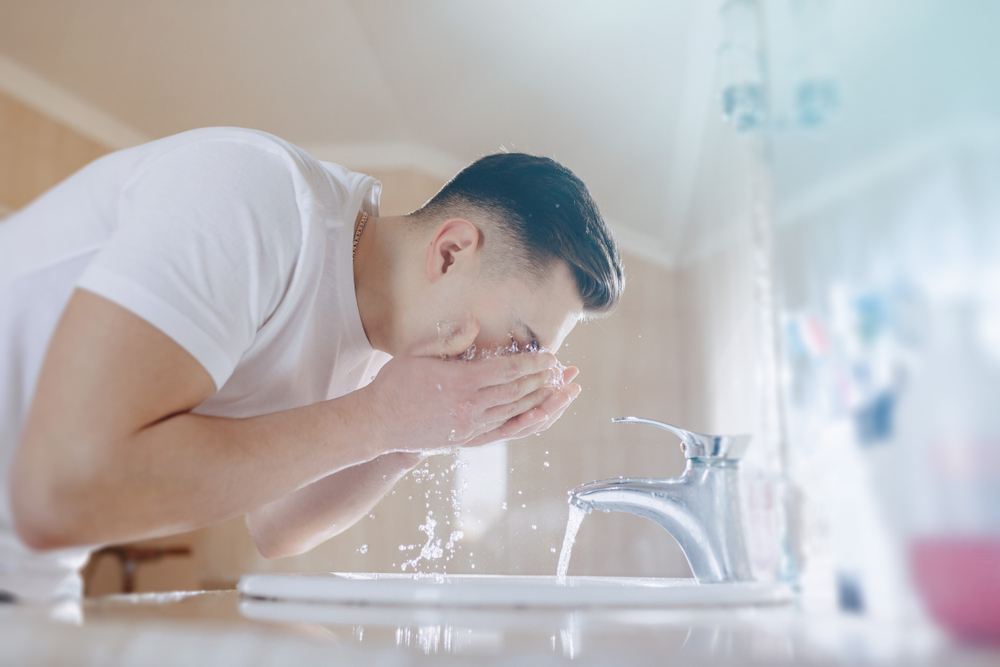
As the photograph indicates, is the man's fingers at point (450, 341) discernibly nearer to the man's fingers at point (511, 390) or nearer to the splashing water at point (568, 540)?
the man's fingers at point (511, 390)

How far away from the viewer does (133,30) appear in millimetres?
694

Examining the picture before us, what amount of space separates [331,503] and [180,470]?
33 cm

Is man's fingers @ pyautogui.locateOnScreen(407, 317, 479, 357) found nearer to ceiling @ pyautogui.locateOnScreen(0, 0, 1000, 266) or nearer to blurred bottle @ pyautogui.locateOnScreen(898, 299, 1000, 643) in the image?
ceiling @ pyautogui.locateOnScreen(0, 0, 1000, 266)

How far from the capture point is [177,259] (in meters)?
0.48

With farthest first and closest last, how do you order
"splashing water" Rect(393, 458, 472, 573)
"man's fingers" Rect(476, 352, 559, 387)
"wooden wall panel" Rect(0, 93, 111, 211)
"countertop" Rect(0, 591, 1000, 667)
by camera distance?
"splashing water" Rect(393, 458, 472, 573), "man's fingers" Rect(476, 352, 559, 387), "wooden wall panel" Rect(0, 93, 111, 211), "countertop" Rect(0, 591, 1000, 667)

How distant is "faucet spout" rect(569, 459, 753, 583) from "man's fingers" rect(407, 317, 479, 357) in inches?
7.8

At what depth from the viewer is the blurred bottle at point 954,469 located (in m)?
0.35

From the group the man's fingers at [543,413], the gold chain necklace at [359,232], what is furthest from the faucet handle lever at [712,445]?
the gold chain necklace at [359,232]

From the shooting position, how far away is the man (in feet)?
1.47

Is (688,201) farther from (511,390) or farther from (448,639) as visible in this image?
(448,639)

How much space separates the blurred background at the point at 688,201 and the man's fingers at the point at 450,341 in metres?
0.12

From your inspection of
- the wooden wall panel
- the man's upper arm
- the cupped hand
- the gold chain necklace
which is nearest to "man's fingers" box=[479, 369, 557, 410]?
the cupped hand

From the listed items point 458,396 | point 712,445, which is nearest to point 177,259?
point 458,396

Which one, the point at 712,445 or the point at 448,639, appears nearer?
the point at 448,639
